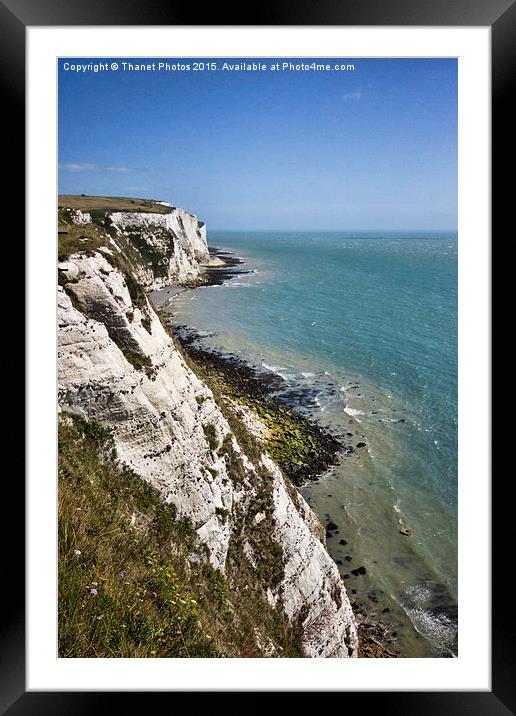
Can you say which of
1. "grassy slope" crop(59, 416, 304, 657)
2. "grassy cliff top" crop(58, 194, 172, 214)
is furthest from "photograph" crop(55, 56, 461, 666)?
"grassy cliff top" crop(58, 194, 172, 214)

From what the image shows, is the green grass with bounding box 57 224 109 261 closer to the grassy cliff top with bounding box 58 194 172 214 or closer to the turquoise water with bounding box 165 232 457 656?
the turquoise water with bounding box 165 232 457 656

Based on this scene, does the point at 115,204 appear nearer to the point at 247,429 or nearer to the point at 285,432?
the point at 285,432

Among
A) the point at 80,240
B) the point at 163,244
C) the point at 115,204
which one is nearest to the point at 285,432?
the point at 80,240

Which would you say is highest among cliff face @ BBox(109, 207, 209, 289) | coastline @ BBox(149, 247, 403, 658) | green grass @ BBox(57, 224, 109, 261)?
cliff face @ BBox(109, 207, 209, 289)
